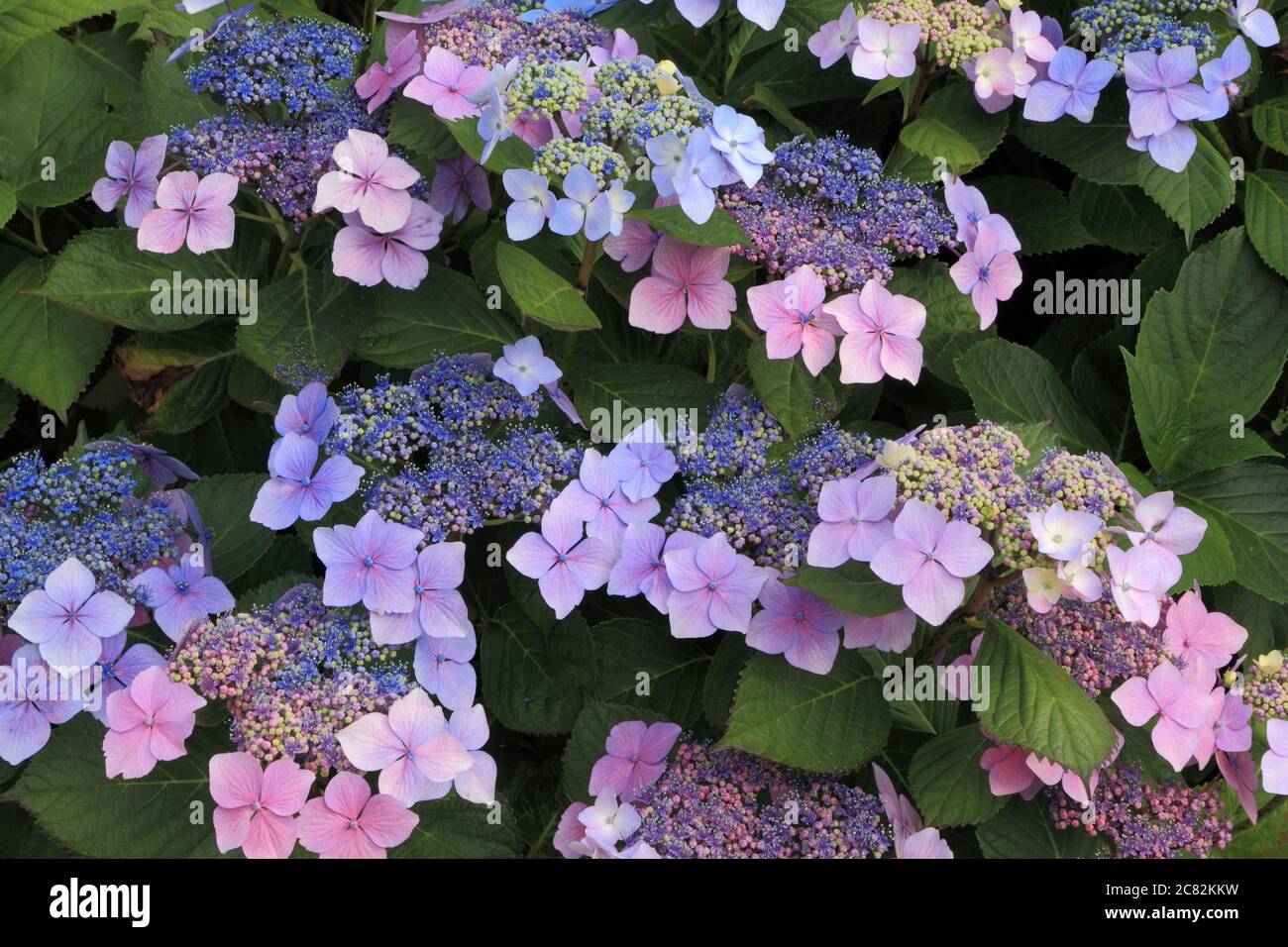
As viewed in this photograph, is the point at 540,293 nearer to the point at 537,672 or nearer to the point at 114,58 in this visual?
the point at 537,672

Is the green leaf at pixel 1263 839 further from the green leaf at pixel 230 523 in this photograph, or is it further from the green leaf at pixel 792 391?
the green leaf at pixel 230 523

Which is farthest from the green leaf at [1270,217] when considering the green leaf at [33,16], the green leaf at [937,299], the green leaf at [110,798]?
the green leaf at [33,16]

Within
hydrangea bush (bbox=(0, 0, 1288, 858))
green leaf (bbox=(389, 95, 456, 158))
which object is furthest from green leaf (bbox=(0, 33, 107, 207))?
green leaf (bbox=(389, 95, 456, 158))

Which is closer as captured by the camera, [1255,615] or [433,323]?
[433,323]

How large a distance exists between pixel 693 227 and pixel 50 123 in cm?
88

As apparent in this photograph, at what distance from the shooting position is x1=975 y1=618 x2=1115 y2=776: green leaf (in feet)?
4.16

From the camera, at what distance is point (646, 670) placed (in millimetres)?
1516

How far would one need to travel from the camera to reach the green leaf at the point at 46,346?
163 cm

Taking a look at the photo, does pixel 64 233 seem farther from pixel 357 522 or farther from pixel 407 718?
pixel 407 718

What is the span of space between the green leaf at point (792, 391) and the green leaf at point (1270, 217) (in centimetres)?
57

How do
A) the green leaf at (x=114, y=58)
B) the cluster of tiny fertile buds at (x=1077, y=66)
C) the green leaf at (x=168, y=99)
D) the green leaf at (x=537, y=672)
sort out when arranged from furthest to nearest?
1. the green leaf at (x=114, y=58)
2. the green leaf at (x=168, y=99)
3. the cluster of tiny fertile buds at (x=1077, y=66)
4. the green leaf at (x=537, y=672)

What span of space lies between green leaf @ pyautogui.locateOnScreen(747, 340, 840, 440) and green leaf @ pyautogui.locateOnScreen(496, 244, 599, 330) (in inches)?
7.0

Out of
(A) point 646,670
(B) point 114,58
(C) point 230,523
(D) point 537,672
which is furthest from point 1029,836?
(B) point 114,58

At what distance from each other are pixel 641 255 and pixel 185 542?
0.56m
